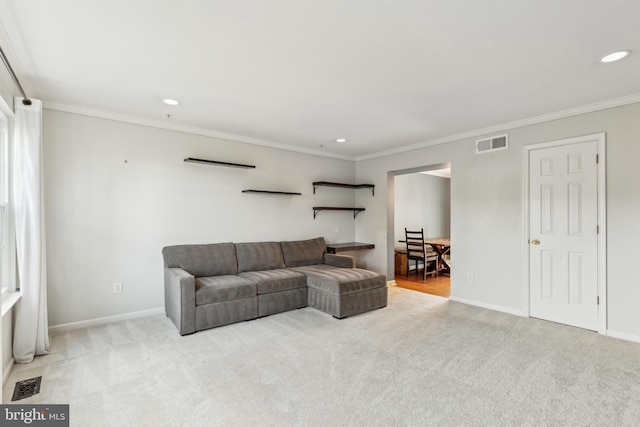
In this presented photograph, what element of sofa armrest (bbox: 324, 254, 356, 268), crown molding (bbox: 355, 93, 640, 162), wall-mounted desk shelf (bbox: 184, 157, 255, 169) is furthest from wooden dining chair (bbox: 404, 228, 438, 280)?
wall-mounted desk shelf (bbox: 184, 157, 255, 169)

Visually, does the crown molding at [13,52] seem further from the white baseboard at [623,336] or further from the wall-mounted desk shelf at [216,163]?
the white baseboard at [623,336]

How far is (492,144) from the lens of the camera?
4066 millimetres

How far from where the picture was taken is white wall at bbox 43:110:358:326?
330 centimetres

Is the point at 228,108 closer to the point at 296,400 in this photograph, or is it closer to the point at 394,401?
the point at 296,400

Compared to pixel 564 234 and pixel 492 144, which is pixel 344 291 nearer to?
pixel 564 234

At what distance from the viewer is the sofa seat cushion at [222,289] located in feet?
10.8

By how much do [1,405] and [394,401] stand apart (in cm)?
243

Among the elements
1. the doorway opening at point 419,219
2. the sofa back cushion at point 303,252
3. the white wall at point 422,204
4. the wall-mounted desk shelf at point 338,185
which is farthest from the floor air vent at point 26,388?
the white wall at point 422,204

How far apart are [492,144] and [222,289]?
378 centimetres

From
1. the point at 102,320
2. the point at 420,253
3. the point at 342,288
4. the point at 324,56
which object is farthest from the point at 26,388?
the point at 420,253

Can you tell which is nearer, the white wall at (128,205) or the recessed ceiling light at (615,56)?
the recessed ceiling light at (615,56)

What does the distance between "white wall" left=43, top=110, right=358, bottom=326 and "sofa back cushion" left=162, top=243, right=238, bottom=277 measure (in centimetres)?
22

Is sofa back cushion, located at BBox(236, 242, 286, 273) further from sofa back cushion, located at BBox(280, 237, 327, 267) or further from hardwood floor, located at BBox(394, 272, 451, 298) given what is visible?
hardwood floor, located at BBox(394, 272, 451, 298)

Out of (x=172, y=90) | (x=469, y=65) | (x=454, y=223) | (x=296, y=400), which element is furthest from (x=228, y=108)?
(x=454, y=223)
